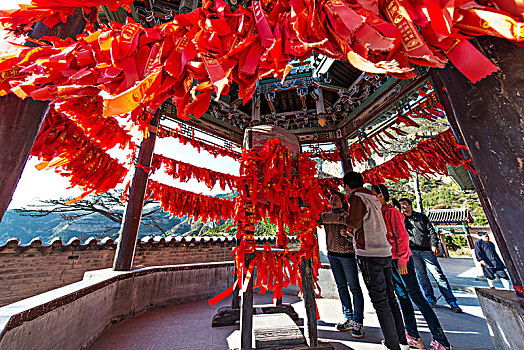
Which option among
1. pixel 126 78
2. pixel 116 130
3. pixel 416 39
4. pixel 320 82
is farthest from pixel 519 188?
pixel 320 82

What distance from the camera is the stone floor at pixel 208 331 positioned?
8.27 feet

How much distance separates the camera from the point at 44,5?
1.06 meters

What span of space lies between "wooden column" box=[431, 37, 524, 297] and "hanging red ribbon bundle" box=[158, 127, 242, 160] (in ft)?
11.9

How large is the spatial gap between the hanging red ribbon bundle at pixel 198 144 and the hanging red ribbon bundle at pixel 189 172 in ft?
1.96

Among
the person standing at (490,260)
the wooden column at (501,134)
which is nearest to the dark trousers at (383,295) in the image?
the wooden column at (501,134)

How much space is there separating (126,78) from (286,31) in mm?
824

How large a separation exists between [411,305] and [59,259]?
32.0ft

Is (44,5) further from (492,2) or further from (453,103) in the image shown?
(453,103)

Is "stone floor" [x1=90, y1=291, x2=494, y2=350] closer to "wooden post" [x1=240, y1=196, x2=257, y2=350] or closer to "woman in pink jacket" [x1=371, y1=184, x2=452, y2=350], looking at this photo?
"woman in pink jacket" [x1=371, y1=184, x2=452, y2=350]

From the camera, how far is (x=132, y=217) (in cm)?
371

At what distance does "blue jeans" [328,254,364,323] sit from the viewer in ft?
9.12

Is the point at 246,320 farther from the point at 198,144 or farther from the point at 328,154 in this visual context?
the point at 328,154

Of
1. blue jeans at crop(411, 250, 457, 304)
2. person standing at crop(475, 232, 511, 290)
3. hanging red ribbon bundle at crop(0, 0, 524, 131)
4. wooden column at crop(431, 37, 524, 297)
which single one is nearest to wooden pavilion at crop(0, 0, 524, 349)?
wooden column at crop(431, 37, 524, 297)

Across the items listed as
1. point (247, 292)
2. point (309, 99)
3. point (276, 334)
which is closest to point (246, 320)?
point (247, 292)
